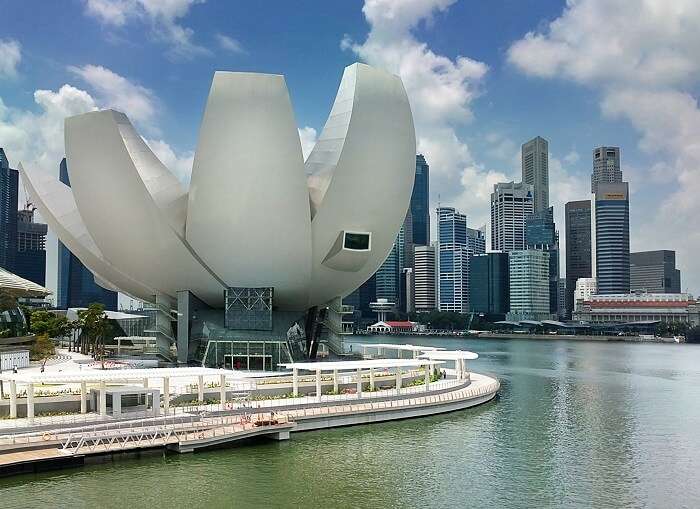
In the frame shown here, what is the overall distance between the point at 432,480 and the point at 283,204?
2249 cm

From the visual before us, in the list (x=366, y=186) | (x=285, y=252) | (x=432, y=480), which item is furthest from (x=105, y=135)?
(x=432, y=480)

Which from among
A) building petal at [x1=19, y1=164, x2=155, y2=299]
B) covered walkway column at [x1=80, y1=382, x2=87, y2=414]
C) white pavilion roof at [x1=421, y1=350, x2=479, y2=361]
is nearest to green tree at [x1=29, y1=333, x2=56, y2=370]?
building petal at [x1=19, y1=164, x2=155, y2=299]

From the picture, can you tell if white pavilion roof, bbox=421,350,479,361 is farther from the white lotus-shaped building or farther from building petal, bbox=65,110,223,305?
building petal, bbox=65,110,223,305

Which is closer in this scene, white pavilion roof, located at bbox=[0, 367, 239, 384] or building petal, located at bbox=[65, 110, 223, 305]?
white pavilion roof, located at bbox=[0, 367, 239, 384]

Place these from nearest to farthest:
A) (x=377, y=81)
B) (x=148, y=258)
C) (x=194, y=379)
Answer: (x=194, y=379) < (x=377, y=81) < (x=148, y=258)

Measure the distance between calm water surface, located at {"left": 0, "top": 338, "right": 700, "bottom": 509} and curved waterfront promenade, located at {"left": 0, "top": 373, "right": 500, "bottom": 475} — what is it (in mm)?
555

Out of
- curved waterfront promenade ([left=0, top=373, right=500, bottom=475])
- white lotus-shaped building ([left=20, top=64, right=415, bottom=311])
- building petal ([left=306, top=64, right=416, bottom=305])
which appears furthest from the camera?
building petal ([left=306, top=64, right=416, bottom=305])

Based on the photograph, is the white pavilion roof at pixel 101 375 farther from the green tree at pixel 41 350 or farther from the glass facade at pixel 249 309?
the green tree at pixel 41 350

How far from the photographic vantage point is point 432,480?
25.6 meters

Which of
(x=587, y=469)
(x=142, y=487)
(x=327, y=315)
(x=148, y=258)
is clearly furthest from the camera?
(x=327, y=315)

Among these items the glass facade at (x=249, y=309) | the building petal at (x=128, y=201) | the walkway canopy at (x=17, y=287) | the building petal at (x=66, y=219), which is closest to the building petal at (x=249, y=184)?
the building petal at (x=128, y=201)

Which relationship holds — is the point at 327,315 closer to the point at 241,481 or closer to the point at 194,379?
the point at 194,379

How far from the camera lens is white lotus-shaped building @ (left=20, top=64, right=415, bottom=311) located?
4234 centimetres

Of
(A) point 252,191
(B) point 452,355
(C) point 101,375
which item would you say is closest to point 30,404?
(C) point 101,375
